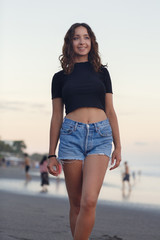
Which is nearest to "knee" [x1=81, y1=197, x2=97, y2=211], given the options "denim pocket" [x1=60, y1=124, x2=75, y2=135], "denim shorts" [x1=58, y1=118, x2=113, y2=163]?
"denim shorts" [x1=58, y1=118, x2=113, y2=163]

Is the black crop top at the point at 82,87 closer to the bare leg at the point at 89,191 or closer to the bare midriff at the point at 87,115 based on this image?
the bare midriff at the point at 87,115

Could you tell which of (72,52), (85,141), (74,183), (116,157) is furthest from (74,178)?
(72,52)

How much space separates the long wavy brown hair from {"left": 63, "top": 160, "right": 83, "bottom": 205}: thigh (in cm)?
98

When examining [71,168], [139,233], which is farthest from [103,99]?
[139,233]

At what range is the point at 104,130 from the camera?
13.6ft

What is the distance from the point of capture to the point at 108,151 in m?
4.14

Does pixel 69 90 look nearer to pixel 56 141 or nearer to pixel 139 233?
pixel 56 141

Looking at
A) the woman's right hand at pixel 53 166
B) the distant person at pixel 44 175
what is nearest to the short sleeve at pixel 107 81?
the woman's right hand at pixel 53 166

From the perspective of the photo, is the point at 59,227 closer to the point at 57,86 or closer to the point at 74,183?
the point at 74,183

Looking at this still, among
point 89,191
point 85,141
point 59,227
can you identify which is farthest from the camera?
point 59,227

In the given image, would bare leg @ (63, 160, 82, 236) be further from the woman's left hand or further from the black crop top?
the black crop top

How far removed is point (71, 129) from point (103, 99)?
0.49 m

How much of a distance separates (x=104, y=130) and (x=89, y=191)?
63 cm

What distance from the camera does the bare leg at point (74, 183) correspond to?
412 cm
